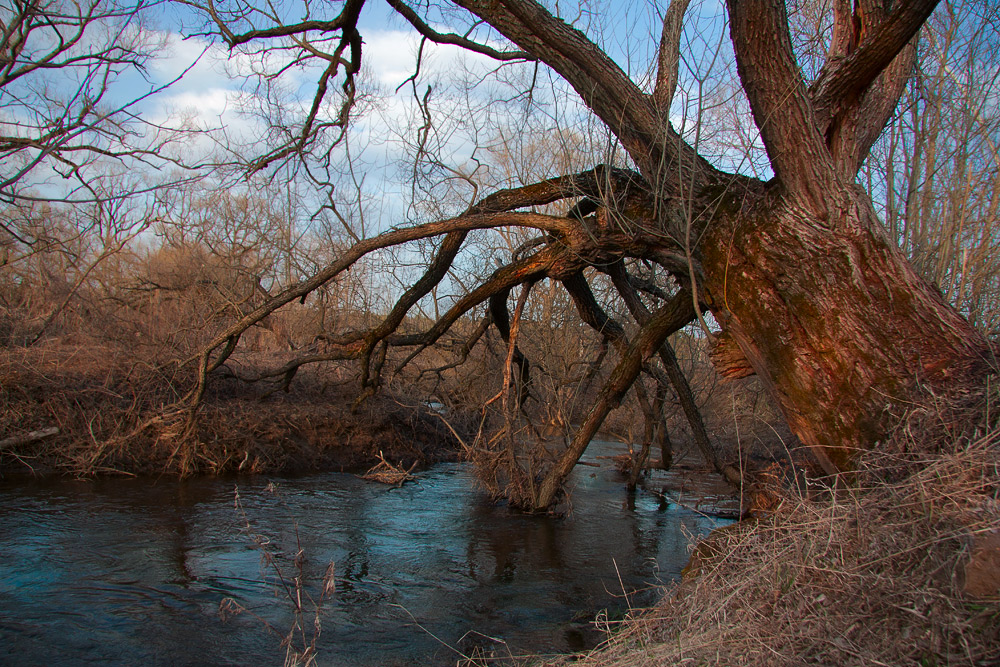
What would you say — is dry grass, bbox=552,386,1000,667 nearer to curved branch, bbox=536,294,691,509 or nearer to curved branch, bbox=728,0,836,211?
Answer: curved branch, bbox=728,0,836,211

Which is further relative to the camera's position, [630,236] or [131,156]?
[131,156]

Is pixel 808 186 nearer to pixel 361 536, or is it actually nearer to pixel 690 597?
pixel 690 597

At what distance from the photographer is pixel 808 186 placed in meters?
5.13

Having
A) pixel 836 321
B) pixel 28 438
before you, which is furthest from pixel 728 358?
pixel 28 438

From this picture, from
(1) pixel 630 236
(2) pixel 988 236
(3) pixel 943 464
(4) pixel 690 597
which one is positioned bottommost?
(4) pixel 690 597

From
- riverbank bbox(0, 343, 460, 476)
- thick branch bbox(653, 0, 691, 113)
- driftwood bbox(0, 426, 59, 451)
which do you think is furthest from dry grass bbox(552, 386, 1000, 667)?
driftwood bbox(0, 426, 59, 451)

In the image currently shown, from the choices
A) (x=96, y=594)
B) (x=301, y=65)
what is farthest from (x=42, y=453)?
(x=301, y=65)

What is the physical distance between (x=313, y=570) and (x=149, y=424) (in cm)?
504

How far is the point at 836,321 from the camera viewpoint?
4746mm

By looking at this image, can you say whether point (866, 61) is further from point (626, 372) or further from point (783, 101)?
point (626, 372)

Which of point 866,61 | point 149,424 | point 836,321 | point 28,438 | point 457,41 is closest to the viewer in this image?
point 836,321

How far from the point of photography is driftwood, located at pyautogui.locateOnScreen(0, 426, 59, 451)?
9.71 meters

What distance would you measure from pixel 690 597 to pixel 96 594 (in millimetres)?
5101

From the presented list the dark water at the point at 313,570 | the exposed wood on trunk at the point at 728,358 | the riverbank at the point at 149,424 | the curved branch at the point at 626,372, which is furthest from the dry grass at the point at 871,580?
the riverbank at the point at 149,424
